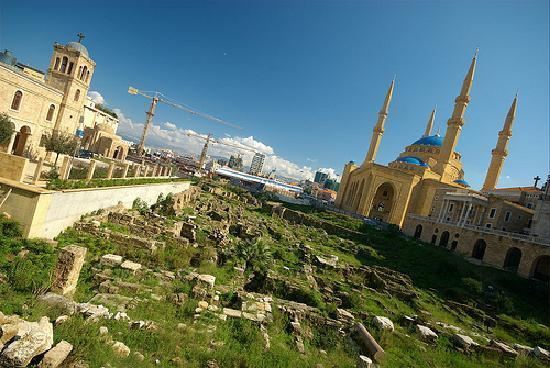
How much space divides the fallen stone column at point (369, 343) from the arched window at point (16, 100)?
105 ft

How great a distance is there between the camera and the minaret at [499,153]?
4253 cm

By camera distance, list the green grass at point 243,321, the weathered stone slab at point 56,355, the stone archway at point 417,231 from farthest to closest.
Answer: the stone archway at point 417,231
the green grass at point 243,321
the weathered stone slab at point 56,355

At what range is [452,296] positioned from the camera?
64.3 ft

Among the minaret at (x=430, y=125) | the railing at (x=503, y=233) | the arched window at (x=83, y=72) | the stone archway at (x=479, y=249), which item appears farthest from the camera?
the minaret at (x=430, y=125)

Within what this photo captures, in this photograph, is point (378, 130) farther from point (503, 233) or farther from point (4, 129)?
point (4, 129)

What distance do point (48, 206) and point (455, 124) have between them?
151 ft

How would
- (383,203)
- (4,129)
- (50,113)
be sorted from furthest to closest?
1. (383,203)
2. (50,113)
3. (4,129)

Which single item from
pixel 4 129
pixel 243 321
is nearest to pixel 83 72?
pixel 4 129

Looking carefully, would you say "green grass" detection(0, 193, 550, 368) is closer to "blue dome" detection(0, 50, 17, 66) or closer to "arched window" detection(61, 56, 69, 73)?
"arched window" detection(61, 56, 69, 73)

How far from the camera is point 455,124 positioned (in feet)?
140

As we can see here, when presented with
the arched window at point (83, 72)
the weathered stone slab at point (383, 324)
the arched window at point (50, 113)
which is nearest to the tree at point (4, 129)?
the arched window at point (50, 113)

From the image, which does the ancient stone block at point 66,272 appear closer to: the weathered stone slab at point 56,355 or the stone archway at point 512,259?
the weathered stone slab at point 56,355

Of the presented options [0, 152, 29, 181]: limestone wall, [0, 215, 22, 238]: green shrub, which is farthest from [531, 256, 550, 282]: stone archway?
[0, 152, 29, 181]: limestone wall

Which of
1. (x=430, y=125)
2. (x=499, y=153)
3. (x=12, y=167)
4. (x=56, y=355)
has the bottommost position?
(x=56, y=355)
